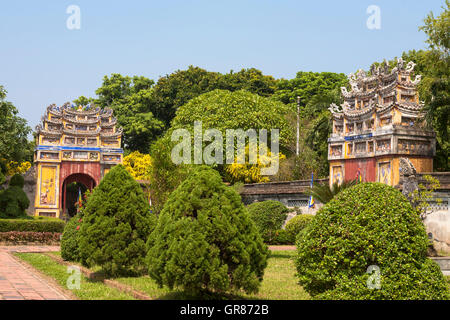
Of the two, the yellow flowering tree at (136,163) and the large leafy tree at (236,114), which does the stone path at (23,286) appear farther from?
the yellow flowering tree at (136,163)

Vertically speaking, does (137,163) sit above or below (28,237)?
above

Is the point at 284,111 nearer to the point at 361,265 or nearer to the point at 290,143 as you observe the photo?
the point at 290,143

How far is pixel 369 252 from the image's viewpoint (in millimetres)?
7344

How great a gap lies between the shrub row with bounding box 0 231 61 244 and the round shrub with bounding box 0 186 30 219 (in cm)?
508

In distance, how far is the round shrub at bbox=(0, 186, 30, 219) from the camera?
29500 millimetres

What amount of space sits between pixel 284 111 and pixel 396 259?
3543cm

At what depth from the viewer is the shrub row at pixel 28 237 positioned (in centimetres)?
2425

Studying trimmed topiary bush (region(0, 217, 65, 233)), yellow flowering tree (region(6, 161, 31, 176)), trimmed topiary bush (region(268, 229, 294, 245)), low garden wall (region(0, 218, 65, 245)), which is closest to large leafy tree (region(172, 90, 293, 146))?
yellow flowering tree (region(6, 161, 31, 176))

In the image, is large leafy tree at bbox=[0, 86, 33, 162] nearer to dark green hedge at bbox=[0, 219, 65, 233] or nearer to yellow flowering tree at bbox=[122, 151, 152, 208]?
dark green hedge at bbox=[0, 219, 65, 233]

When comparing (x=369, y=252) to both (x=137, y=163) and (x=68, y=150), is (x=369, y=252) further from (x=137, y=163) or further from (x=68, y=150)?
(x=137, y=163)

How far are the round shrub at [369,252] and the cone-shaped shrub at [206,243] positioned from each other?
891 mm

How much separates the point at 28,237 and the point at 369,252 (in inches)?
799

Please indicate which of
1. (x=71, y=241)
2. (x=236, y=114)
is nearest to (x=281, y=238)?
(x=71, y=241)

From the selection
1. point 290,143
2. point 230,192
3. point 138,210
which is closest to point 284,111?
point 290,143
